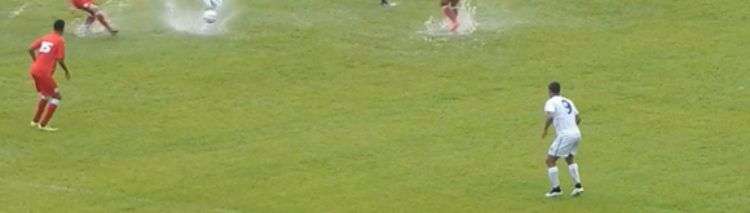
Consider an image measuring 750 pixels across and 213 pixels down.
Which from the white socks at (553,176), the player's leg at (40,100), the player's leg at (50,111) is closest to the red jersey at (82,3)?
the player's leg at (40,100)

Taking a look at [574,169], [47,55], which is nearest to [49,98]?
[47,55]

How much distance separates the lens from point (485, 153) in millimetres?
30156

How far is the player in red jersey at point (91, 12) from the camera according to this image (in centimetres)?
3844

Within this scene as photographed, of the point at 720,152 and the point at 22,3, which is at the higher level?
the point at 720,152

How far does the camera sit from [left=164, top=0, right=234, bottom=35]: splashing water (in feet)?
131

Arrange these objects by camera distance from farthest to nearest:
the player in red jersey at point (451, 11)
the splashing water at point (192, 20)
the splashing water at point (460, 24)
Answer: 1. the splashing water at point (192, 20)
2. the splashing water at point (460, 24)
3. the player in red jersey at point (451, 11)

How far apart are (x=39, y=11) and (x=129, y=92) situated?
26.2 ft

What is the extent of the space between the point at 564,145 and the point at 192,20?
1618 cm

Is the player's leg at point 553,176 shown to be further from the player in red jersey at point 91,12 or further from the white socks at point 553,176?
the player in red jersey at point 91,12

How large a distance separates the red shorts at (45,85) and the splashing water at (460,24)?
1080cm

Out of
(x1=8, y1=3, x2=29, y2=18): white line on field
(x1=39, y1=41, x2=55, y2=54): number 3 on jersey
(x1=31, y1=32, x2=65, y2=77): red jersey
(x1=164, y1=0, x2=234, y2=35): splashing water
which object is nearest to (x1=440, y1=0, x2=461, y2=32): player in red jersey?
(x1=164, y1=0, x2=234, y2=35): splashing water

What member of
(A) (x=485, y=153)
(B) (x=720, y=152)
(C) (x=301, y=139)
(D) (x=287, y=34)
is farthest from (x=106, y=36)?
(B) (x=720, y=152)

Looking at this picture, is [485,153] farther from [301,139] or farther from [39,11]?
[39,11]

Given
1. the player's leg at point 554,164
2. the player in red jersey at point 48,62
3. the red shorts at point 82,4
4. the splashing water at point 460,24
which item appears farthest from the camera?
the splashing water at point 460,24
